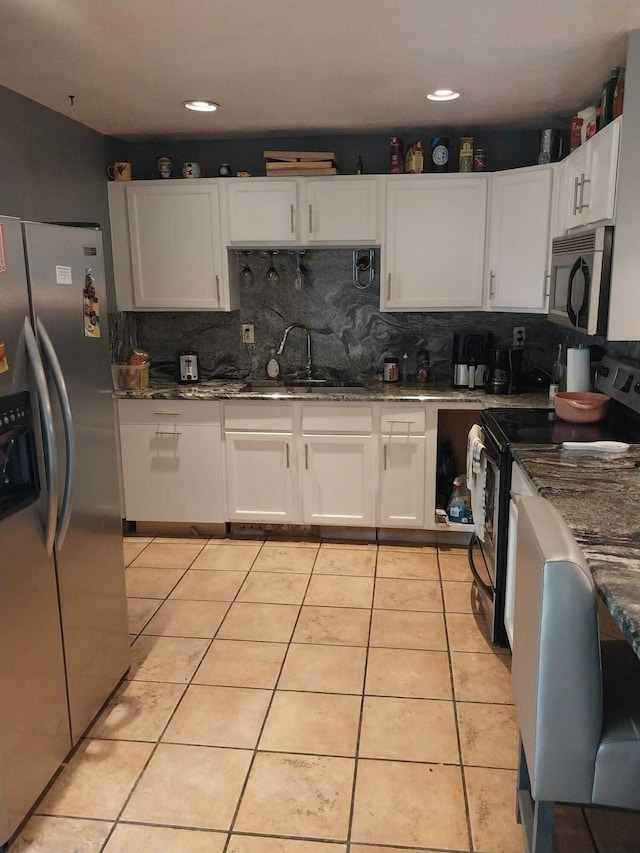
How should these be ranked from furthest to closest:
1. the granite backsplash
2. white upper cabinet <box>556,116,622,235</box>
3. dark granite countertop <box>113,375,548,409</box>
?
the granite backsplash < dark granite countertop <box>113,375,548,409</box> < white upper cabinet <box>556,116,622,235</box>

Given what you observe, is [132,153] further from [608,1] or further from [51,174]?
[608,1]

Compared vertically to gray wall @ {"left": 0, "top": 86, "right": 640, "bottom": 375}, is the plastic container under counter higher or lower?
lower

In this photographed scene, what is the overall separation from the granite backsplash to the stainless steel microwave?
1.01 m

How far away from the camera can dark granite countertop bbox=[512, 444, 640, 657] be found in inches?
52.6

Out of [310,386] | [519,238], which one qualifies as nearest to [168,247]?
[310,386]

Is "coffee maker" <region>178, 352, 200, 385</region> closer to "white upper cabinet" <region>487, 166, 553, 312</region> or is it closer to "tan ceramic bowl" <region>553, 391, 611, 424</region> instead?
"white upper cabinet" <region>487, 166, 553, 312</region>

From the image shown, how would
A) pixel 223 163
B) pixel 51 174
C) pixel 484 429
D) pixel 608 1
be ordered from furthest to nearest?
pixel 223 163 → pixel 51 174 → pixel 484 429 → pixel 608 1

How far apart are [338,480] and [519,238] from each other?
163cm

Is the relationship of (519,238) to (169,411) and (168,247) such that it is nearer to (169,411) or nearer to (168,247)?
(168,247)

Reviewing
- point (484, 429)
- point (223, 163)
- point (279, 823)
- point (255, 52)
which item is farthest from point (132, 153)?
point (279, 823)

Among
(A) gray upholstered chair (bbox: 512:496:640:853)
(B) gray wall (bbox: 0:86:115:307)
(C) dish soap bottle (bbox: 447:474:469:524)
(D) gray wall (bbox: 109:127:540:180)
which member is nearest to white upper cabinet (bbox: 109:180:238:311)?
(B) gray wall (bbox: 0:86:115:307)

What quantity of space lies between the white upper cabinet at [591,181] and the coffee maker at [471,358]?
0.81 meters

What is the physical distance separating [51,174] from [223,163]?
3.54ft

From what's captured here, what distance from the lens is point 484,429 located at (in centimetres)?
296
